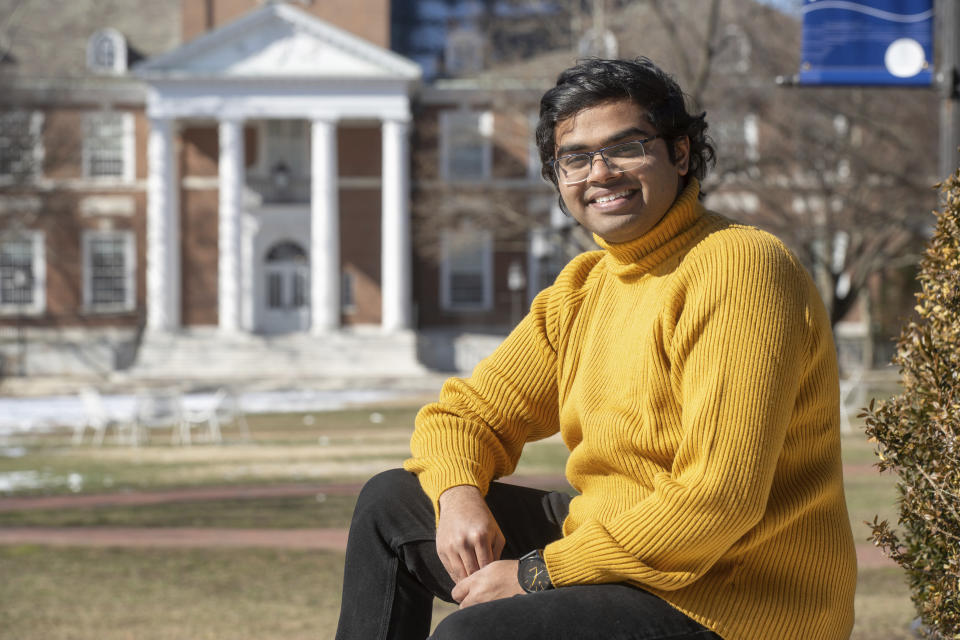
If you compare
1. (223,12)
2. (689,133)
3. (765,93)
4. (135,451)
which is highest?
(223,12)

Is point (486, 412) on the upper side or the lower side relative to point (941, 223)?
lower

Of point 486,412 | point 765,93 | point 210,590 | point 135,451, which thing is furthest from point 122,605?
point 765,93

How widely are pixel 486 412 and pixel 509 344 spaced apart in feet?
0.61

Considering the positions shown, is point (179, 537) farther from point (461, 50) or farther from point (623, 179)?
point (461, 50)

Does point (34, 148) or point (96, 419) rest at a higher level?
point (34, 148)

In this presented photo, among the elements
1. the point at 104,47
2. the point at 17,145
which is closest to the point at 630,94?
the point at 17,145

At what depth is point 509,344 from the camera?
304cm

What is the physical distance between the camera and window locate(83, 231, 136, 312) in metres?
39.1

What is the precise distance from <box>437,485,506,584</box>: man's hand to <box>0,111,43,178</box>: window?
30303mm

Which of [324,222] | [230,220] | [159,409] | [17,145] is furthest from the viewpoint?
[324,222]

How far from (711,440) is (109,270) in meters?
39.1

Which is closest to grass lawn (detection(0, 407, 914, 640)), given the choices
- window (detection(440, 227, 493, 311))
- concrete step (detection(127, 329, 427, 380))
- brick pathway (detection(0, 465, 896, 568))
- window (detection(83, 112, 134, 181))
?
brick pathway (detection(0, 465, 896, 568))

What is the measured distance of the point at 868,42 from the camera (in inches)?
255

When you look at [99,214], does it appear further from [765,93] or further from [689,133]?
[689,133]
